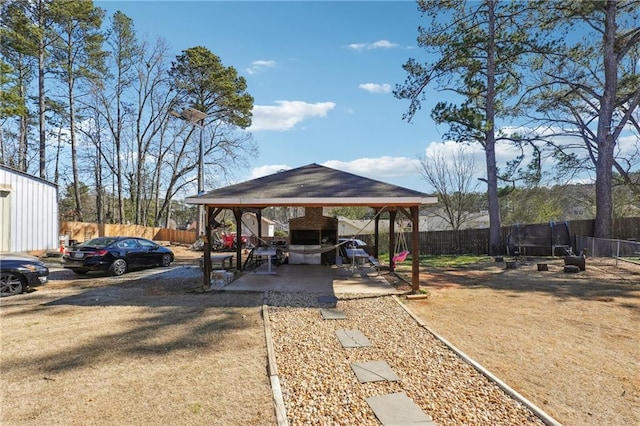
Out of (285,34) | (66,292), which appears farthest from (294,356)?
(285,34)

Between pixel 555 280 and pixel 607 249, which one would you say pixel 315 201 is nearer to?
pixel 555 280

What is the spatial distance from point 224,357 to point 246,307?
2.33 meters

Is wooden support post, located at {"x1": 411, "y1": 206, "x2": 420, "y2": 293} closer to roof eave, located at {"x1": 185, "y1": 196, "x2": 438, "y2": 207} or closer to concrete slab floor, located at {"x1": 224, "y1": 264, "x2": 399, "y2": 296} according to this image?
roof eave, located at {"x1": 185, "y1": 196, "x2": 438, "y2": 207}

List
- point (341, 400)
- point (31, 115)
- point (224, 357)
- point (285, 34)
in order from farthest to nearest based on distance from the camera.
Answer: point (31, 115), point (285, 34), point (224, 357), point (341, 400)

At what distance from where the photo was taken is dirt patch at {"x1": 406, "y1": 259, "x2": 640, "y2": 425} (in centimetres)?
317

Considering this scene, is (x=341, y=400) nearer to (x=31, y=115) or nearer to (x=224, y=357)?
(x=224, y=357)

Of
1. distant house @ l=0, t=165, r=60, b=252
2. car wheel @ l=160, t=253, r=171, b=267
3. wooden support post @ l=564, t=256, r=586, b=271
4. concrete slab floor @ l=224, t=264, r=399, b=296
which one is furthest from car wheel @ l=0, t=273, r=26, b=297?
wooden support post @ l=564, t=256, r=586, b=271

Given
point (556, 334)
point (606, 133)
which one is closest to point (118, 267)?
point (556, 334)

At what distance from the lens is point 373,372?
3.63m

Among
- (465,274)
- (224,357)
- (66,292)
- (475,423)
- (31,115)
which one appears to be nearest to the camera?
(475,423)

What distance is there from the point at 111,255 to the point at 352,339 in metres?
8.52

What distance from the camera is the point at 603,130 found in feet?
50.9

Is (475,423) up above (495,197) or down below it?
below

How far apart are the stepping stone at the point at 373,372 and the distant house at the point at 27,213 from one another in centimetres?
1413
